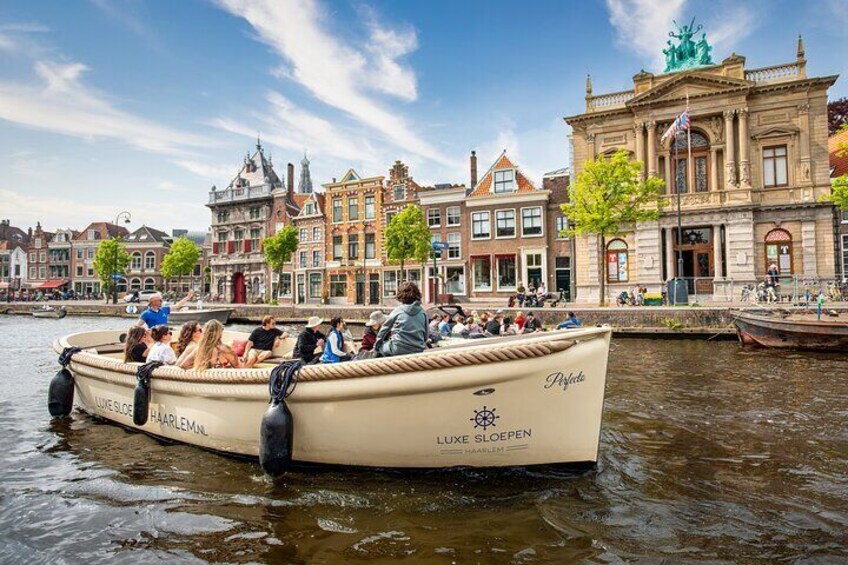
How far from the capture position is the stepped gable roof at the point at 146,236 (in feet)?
202

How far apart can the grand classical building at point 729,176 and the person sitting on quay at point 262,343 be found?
2118 cm

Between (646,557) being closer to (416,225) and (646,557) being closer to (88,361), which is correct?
(88,361)

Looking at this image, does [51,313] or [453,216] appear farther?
[51,313]

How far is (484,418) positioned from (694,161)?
3040 centimetres

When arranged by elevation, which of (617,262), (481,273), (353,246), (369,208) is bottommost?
(481,273)

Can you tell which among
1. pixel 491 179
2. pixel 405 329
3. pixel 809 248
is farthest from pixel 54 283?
pixel 809 248

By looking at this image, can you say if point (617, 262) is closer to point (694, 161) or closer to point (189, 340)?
point (694, 161)

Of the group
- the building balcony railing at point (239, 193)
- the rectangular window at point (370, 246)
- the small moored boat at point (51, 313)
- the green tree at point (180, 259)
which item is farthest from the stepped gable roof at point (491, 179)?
the small moored boat at point (51, 313)

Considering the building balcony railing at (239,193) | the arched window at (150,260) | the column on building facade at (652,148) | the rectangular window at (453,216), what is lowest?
the arched window at (150,260)

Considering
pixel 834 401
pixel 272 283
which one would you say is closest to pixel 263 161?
pixel 272 283

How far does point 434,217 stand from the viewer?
37125mm

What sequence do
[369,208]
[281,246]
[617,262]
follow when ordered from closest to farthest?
[617,262] → [281,246] → [369,208]

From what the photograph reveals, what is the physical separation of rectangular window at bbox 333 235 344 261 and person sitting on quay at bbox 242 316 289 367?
34.2 meters

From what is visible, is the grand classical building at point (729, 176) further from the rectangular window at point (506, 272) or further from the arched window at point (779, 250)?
the rectangular window at point (506, 272)
